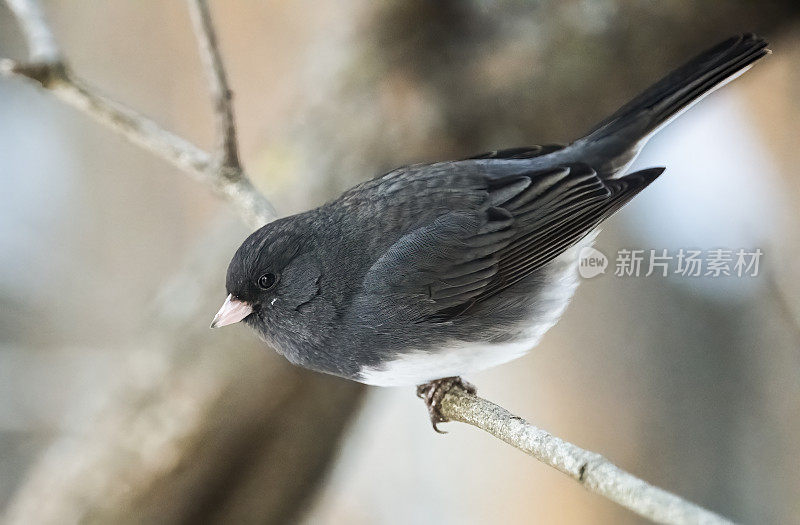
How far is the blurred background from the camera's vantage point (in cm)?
87

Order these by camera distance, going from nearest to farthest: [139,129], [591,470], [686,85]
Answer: [591,470], [686,85], [139,129]

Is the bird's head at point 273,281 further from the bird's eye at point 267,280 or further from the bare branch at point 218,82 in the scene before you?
the bare branch at point 218,82

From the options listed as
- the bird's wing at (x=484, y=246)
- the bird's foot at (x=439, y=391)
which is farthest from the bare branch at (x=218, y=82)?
the bird's foot at (x=439, y=391)

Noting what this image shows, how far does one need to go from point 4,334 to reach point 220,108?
140 cm

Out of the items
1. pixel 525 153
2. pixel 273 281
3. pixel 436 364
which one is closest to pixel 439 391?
pixel 436 364

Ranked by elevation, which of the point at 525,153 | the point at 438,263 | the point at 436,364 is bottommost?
the point at 436,364

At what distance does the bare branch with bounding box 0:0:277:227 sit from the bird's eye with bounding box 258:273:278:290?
9.3 inches

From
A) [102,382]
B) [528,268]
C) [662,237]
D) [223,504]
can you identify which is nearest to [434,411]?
[528,268]

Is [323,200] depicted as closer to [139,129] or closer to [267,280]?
[139,129]

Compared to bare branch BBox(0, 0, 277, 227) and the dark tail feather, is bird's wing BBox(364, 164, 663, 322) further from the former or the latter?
bare branch BBox(0, 0, 277, 227)

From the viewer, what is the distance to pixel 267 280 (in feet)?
2.96

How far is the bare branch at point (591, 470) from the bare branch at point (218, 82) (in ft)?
1.83

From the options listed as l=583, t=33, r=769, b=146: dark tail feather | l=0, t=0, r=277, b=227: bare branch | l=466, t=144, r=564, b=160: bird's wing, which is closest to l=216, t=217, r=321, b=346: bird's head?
l=0, t=0, r=277, b=227: bare branch

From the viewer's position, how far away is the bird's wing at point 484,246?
94 centimetres
